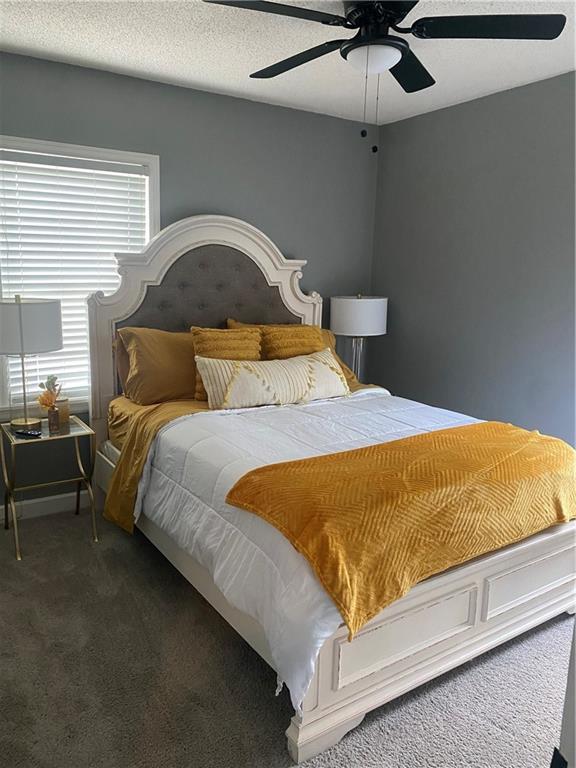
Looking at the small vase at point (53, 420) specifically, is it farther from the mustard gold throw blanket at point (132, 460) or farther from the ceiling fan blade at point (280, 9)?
the ceiling fan blade at point (280, 9)

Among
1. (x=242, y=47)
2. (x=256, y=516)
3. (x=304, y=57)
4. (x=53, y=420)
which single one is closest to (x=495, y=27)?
(x=304, y=57)

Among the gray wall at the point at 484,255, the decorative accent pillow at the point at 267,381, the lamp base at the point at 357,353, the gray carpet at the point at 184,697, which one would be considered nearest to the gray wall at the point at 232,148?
the gray wall at the point at 484,255

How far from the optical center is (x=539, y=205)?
11.1 feet

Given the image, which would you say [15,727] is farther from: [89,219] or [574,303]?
[574,303]

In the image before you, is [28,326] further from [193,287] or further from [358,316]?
[358,316]

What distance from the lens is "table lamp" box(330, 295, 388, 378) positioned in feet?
13.4

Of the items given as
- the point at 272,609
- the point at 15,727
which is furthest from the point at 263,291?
the point at 15,727

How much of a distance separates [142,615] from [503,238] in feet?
9.63

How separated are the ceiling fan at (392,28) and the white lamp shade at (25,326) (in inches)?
60.3

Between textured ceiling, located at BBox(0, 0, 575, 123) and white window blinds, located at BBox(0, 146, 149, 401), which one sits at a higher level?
textured ceiling, located at BBox(0, 0, 575, 123)

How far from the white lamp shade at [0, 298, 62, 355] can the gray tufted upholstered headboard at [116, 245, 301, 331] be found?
623 mm

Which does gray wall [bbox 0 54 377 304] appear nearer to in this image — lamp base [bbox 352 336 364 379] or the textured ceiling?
the textured ceiling

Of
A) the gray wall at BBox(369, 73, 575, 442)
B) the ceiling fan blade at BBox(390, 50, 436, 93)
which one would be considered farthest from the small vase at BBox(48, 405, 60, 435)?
the gray wall at BBox(369, 73, 575, 442)

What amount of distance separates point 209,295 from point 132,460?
50.6 inches
